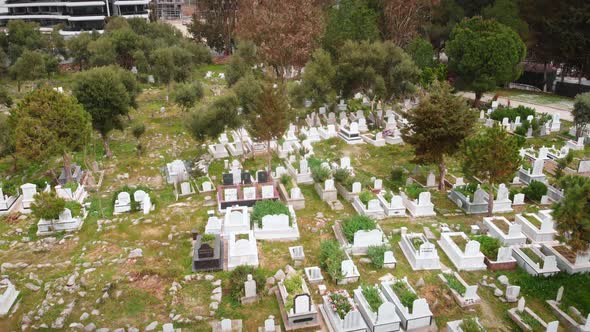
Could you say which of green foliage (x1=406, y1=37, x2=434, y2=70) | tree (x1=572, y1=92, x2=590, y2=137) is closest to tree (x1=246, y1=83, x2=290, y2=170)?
tree (x1=572, y1=92, x2=590, y2=137)

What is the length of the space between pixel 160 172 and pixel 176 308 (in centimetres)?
1362

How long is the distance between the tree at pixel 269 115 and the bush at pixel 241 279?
31.9ft

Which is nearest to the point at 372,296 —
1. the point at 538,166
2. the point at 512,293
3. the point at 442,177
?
the point at 512,293

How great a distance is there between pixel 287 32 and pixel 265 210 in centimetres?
3215

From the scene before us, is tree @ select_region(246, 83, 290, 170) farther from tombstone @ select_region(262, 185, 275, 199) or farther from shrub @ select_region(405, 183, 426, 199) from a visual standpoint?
shrub @ select_region(405, 183, 426, 199)

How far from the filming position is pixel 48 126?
2327 centimetres

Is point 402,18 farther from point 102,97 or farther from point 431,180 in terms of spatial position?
point 102,97

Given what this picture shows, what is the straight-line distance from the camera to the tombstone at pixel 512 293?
1555 cm

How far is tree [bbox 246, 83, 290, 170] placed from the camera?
944 inches

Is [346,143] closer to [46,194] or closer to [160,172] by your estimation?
[160,172]

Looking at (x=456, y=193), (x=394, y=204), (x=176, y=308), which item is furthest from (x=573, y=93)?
(x=176, y=308)

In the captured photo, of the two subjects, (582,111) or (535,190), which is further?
(582,111)

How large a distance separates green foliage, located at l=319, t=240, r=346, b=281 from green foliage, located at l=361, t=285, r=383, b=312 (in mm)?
1363

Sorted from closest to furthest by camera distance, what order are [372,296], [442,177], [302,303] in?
[302,303] → [372,296] → [442,177]
